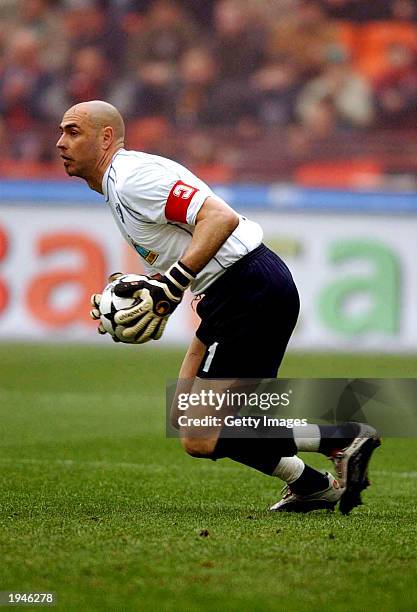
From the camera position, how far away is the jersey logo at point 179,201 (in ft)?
16.4

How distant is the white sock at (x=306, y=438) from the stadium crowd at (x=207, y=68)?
11302 millimetres

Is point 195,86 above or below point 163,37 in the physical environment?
below

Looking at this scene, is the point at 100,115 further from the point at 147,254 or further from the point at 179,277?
the point at 179,277

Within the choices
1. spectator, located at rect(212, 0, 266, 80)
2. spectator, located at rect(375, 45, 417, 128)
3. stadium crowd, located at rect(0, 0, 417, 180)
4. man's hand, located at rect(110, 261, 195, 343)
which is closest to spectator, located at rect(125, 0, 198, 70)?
stadium crowd, located at rect(0, 0, 417, 180)

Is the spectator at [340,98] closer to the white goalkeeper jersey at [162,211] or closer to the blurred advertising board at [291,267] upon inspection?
the blurred advertising board at [291,267]

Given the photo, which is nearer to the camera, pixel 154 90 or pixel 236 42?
pixel 154 90

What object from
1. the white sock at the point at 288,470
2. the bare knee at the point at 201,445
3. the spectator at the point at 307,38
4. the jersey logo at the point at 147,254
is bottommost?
the white sock at the point at 288,470

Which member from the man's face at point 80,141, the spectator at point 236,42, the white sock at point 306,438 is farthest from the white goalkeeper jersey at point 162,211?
the spectator at point 236,42

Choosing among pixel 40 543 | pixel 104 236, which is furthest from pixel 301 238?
pixel 40 543

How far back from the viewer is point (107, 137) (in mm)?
5309

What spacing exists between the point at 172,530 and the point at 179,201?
55.1 inches

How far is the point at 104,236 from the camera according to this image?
15.0 m

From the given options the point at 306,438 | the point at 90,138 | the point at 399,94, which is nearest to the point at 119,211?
the point at 90,138

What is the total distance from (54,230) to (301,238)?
319 cm
